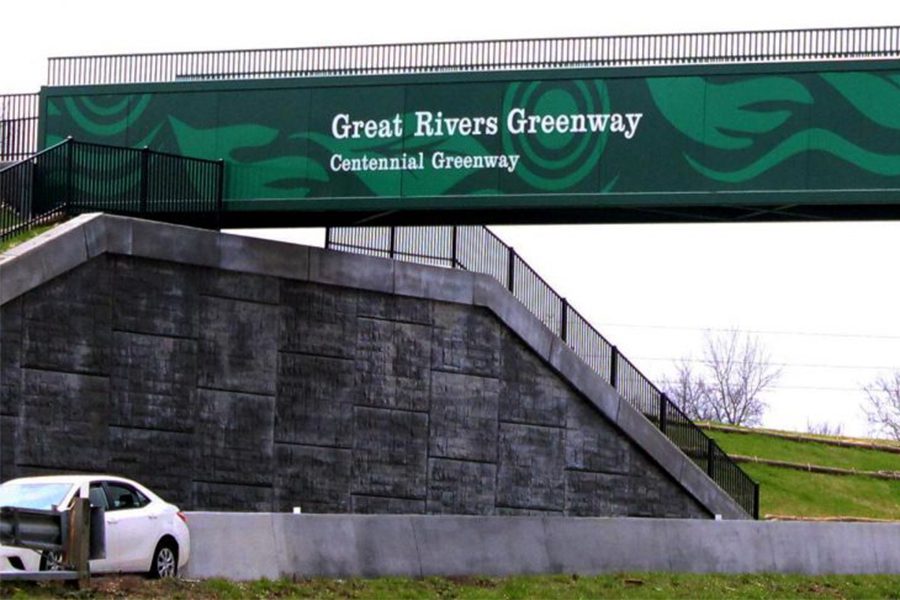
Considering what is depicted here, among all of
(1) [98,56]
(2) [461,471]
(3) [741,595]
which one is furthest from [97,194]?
(3) [741,595]

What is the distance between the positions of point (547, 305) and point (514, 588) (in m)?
13.9

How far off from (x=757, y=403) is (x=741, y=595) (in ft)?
316

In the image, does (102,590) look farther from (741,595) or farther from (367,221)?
(367,221)

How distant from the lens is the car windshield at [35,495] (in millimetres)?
22484

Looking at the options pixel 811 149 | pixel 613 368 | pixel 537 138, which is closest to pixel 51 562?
pixel 537 138

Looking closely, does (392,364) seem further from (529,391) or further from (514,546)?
(514,546)

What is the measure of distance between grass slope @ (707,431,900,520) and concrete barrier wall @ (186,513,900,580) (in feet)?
46.5

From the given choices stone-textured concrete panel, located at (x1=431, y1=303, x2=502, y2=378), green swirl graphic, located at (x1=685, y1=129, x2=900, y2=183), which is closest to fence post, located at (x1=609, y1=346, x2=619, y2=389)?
stone-textured concrete panel, located at (x1=431, y1=303, x2=502, y2=378)

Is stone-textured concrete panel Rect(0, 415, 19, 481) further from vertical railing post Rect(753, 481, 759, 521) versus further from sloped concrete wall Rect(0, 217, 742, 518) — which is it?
vertical railing post Rect(753, 481, 759, 521)

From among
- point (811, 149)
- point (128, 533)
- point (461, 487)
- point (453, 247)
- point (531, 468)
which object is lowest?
point (128, 533)

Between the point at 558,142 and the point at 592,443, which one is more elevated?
the point at 558,142

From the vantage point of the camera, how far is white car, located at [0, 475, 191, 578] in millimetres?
22406

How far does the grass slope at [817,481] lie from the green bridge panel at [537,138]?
15.5m

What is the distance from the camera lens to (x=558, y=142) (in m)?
34.2
